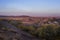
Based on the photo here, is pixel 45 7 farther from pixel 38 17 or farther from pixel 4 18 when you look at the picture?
pixel 4 18

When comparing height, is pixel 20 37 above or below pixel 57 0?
below

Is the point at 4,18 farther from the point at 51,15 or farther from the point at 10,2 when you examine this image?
the point at 51,15

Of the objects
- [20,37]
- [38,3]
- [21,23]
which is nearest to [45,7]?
[38,3]

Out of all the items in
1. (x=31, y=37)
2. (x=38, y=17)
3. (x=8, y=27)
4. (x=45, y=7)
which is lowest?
(x=31, y=37)

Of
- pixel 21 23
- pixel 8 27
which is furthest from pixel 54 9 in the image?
pixel 8 27

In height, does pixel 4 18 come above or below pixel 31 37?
above

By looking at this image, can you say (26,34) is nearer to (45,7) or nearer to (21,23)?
(21,23)

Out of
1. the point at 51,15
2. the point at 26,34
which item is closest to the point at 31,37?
the point at 26,34
